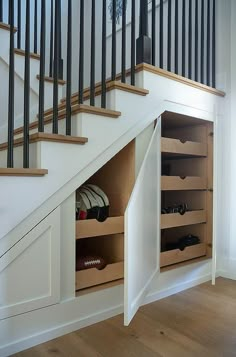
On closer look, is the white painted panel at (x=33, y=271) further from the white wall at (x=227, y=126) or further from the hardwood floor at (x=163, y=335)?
the white wall at (x=227, y=126)

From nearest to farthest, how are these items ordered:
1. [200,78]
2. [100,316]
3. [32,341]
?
1. [32,341]
2. [100,316]
3. [200,78]

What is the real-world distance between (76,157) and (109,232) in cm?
45

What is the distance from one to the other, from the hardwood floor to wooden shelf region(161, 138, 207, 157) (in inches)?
36.5

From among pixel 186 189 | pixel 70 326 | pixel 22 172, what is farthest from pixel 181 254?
pixel 22 172

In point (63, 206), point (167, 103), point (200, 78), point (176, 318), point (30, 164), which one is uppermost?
point (200, 78)

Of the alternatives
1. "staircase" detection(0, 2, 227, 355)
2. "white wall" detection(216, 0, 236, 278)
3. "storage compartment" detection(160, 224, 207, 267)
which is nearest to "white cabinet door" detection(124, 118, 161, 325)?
"staircase" detection(0, 2, 227, 355)

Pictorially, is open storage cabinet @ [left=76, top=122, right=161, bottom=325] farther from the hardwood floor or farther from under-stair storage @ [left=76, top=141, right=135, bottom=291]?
the hardwood floor

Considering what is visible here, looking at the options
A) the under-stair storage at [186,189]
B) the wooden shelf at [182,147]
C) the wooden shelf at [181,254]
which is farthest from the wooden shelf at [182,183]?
the wooden shelf at [181,254]

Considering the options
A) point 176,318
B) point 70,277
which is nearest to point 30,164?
point 70,277

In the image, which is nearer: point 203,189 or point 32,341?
point 32,341

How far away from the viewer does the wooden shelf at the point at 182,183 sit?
1894mm

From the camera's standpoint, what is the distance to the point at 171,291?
1.85 meters

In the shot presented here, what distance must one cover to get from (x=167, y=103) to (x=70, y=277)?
1106mm

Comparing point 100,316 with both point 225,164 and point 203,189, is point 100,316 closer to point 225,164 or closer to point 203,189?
point 203,189
